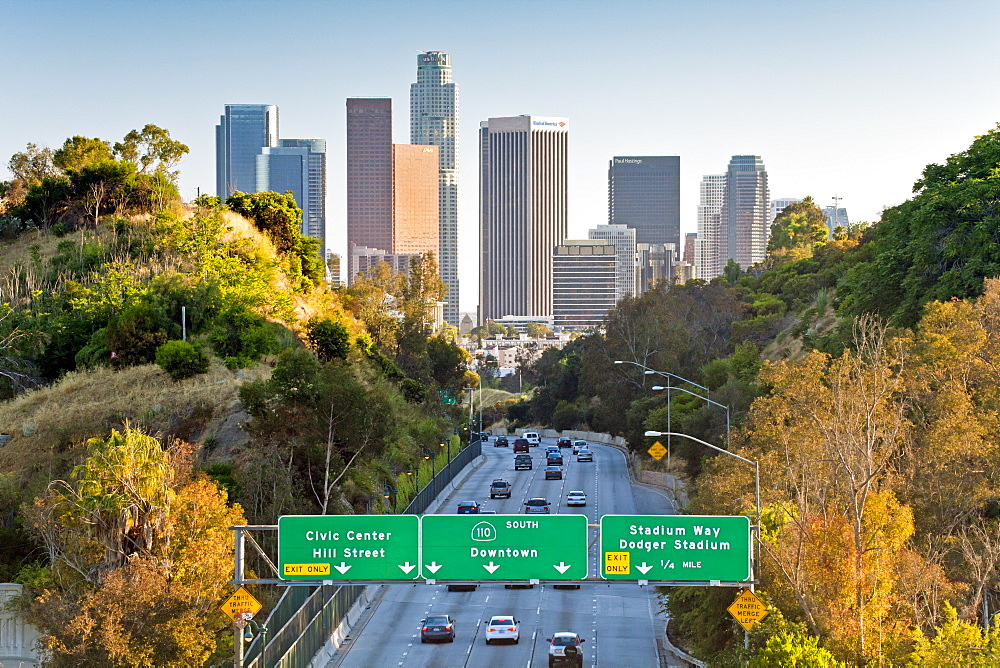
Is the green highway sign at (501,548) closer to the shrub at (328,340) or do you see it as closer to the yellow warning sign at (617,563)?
the yellow warning sign at (617,563)

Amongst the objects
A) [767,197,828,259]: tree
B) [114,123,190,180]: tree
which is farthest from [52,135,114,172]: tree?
[767,197,828,259]: tree

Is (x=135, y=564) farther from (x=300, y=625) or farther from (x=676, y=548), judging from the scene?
(x=676, y=548)

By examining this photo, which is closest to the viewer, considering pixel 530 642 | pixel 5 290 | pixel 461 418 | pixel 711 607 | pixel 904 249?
pixel 711 607

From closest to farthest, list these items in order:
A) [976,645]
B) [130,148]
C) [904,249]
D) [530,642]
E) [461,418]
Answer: [976,645] → [530,642] → [904,249] → [130,148] → [461,418]

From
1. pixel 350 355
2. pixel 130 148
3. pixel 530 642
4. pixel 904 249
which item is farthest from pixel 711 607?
pixel 130 148

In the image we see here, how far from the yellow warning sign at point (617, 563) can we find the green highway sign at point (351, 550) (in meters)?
4.40

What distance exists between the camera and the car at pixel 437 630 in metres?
41.4

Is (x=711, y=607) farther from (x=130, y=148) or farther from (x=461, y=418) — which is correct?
(x=461, y=418)

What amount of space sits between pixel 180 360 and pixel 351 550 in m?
38.6

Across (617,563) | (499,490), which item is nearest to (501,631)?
(617,563)

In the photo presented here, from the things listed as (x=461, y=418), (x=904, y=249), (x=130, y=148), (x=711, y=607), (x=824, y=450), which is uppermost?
(x=130, y=148)

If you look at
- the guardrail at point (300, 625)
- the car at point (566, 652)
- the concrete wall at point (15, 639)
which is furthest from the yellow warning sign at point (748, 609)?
the concrete wall at point (15, 639)

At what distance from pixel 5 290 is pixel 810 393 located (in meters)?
56.2

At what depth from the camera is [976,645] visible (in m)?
24.6
